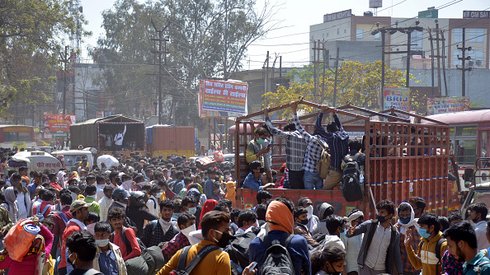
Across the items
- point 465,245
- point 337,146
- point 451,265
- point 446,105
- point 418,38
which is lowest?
point 451,265

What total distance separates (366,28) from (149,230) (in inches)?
3489

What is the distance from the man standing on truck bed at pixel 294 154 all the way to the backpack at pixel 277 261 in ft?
20.6

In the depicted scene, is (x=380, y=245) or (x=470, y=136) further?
(x=470, y=136)

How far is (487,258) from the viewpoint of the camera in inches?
220

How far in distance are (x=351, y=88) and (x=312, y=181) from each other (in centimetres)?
4680

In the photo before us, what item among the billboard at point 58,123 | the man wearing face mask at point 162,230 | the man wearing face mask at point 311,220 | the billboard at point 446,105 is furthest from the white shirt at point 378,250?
the billboard at point 58,123

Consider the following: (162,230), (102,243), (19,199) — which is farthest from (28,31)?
(102,243)

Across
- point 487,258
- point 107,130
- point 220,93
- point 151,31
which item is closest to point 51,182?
point 487,258

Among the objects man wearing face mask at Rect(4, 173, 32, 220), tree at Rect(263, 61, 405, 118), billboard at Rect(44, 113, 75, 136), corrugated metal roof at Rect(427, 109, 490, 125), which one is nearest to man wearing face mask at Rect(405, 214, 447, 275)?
man wearing face mask at Rect(4, 173, 32, 220)

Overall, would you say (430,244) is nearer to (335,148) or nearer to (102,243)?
(102,243)

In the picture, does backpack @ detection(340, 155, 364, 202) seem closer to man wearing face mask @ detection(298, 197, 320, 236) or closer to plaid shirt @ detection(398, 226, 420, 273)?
man wearing face mask @ detection(298, 197, 320, 236)

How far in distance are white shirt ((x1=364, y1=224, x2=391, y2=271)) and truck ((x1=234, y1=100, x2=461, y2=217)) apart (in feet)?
8.36

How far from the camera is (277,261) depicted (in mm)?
5754

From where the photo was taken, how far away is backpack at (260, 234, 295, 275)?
566cm
